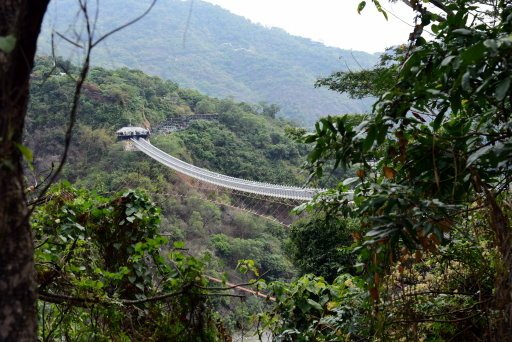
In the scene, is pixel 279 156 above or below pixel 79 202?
below

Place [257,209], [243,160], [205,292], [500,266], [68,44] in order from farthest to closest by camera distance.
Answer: [243,160] < [257,209] < [205,292] < [500,266] < [68,44]

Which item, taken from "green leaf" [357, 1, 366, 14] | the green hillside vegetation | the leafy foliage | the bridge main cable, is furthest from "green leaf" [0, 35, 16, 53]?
the bridge main cable

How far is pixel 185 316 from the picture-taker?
1234 mm

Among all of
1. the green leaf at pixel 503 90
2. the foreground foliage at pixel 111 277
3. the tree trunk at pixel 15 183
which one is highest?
the green leaf at pixel 503 90

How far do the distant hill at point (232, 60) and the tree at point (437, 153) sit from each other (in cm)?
2808

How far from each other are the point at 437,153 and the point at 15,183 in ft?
2.73

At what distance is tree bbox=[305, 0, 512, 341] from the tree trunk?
601mm

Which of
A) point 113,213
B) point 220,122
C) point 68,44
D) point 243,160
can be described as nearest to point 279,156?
point 243,160

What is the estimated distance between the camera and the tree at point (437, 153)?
950mm

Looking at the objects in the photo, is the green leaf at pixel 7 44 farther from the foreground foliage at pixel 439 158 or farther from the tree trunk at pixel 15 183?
the foreground foliage at pixel 439 158

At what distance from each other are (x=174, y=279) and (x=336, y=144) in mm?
550

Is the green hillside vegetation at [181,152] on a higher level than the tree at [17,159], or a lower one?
lower

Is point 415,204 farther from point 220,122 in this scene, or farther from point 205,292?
point 220,122

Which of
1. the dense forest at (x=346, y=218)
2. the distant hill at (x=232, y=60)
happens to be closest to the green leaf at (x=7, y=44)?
the dense forest at (x=346, y=218)
